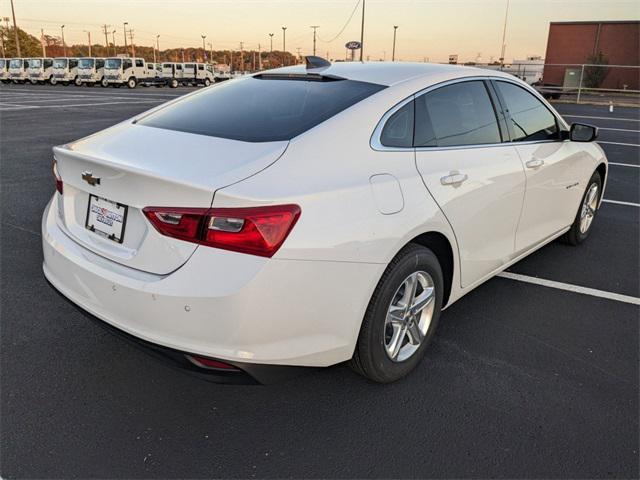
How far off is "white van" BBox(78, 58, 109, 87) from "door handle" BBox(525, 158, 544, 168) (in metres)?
40.5

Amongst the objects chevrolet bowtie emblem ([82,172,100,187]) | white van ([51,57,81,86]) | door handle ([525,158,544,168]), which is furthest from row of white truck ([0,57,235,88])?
chevrolet bowtie emblem ([82,172,100,187])

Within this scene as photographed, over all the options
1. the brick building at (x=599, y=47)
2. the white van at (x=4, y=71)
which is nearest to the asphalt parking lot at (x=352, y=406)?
the brick building at (x=599, y=47)

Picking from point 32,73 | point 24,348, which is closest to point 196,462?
point 24,348

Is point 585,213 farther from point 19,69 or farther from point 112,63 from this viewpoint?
point 19,69

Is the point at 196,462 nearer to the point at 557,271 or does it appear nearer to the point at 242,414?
the point at 242,414

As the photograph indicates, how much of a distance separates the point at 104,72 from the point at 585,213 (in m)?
40.1

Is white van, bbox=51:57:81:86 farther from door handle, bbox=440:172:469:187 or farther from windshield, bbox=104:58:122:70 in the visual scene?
door handle, bbox=440:172:469:187

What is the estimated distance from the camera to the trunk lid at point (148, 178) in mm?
2107

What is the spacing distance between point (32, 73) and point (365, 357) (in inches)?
1927

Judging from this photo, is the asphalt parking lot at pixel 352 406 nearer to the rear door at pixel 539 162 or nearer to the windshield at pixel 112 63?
the rear door at pixel 539 162

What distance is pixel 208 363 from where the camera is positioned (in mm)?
2127

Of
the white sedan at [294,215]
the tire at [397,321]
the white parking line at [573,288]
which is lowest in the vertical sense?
the white parking line at [573,288]

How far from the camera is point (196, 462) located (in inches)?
89.1

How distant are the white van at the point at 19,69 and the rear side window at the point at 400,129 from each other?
4892cm
